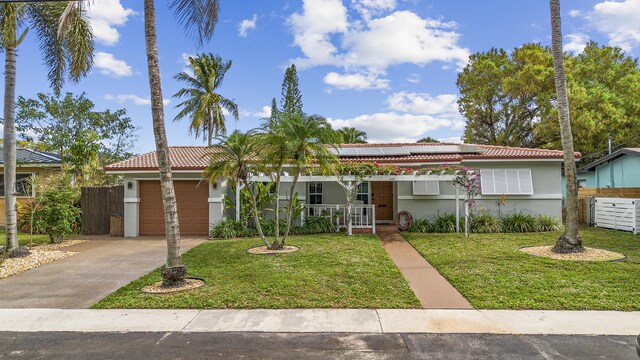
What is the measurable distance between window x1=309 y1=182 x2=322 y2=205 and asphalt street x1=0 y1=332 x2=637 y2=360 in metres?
11.1

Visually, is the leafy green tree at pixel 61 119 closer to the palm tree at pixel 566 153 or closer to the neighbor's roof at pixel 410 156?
the neighbor's roof at pixel 410 156

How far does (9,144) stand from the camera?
982cm

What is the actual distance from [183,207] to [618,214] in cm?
1638

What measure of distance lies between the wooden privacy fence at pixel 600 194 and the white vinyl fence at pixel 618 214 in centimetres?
104

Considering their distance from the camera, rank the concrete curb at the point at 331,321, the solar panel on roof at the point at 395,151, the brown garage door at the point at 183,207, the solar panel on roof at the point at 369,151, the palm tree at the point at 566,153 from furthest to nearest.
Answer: the solar panel on roof at the point at 369,151 → the solar panel on roof at the point at 395,151 → the brown garage door at the point at 183,207 → the palm tree at the point at 566,153 → the concrete curb at the point at 331,321

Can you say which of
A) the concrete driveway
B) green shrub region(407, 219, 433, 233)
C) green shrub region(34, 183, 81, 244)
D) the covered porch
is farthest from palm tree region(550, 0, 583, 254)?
green shrub region(34, 183, 81, 244)

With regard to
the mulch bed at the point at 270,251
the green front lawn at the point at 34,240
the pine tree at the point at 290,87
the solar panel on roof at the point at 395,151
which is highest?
the pine tree at the point at 290,87

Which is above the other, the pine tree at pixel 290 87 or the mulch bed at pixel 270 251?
the pine tree at pixel 290 87

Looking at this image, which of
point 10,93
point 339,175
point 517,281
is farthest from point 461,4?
point 10,93

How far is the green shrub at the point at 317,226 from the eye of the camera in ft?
44.6

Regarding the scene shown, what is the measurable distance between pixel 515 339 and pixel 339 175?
8257 millimetres

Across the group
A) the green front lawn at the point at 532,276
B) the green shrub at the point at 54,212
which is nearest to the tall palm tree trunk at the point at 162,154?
the green front lawn at the point at 532,276

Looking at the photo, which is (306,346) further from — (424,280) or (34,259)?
(34,259)

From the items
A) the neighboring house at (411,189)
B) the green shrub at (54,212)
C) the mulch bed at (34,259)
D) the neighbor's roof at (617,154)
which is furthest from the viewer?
the neighbor's roof at (617,154)
